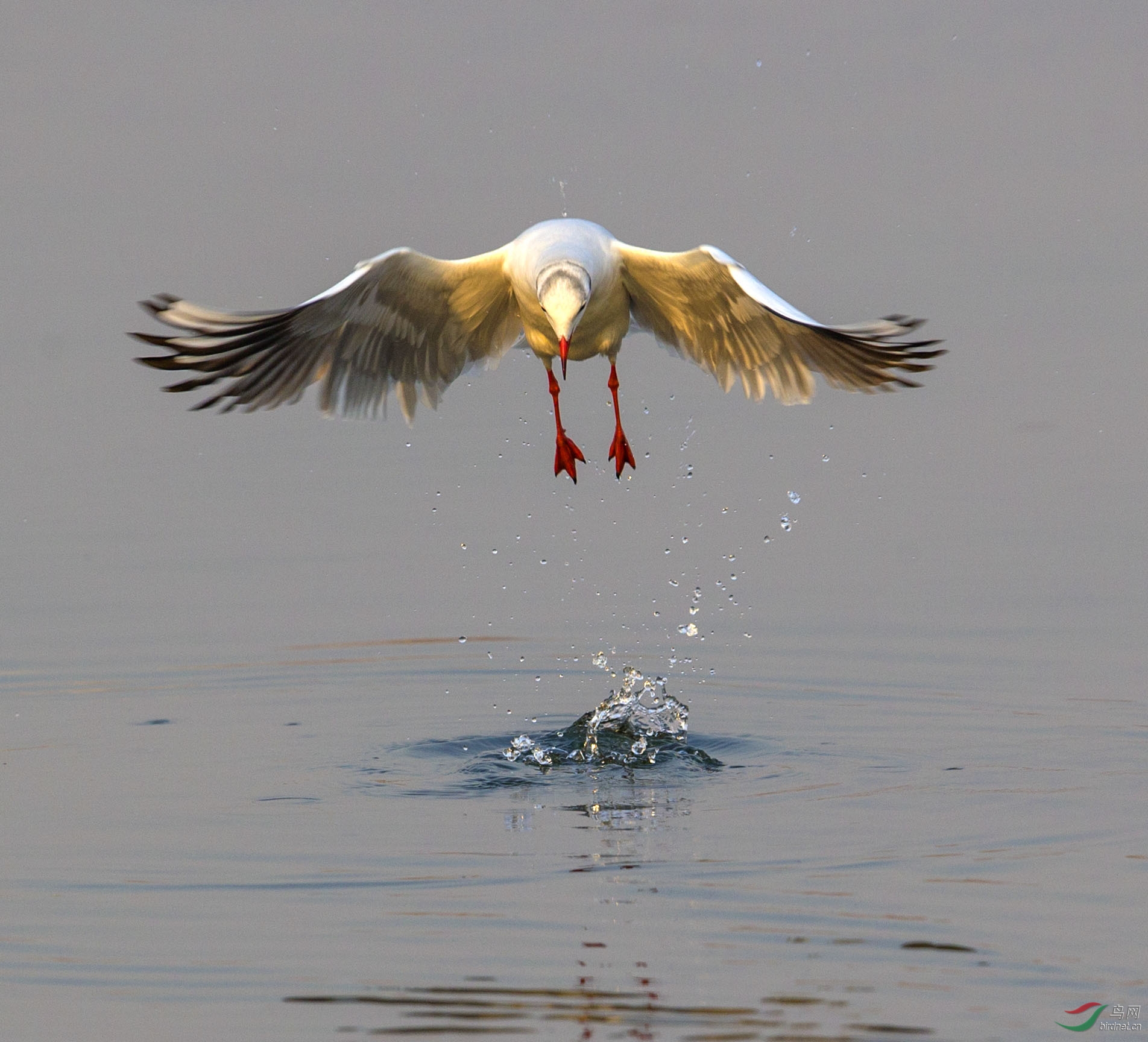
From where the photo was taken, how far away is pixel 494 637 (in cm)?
1113

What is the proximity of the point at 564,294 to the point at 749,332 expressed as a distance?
141 centimetres

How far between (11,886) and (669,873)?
2.38 metres

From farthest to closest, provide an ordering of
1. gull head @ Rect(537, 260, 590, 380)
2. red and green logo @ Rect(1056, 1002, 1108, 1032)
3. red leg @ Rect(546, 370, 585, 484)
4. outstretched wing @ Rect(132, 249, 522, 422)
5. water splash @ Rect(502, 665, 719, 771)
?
1. red leg @ Rect(546, 370, 585, 484)
2. water splash @ Rect(502, 665, 719, 771)
3. gull head @ Rect(537, 260, 590, 380)
4. outstretched wing @ Rect(132, 249, 522, 422)
5. red and green logo @ Rect(1056, 1002, 1108, 1032)

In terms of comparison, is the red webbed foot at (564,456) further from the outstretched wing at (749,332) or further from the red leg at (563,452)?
the outstretched wing at (749,332)

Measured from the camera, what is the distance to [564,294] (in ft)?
29.3

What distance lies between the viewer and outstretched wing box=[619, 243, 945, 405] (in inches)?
349

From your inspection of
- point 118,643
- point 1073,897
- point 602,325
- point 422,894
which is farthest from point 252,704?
point 1073,897

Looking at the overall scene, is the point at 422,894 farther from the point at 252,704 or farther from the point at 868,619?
the point at 868,619

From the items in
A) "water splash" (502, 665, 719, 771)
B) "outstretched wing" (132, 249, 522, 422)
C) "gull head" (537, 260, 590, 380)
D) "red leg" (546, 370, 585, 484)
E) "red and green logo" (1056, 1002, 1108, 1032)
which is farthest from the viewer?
"red leg" (546, 370, 585, 484)

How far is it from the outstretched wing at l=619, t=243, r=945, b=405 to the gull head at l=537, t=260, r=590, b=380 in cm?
65

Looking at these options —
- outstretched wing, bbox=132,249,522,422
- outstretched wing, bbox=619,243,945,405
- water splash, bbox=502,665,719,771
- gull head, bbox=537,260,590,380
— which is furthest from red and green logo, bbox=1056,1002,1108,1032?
outstretched wing, bbox=132,249,522,422

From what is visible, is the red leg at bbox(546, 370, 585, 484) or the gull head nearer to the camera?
the gull head

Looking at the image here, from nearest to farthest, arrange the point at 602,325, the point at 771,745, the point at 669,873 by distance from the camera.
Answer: the point at 669,873 < the point at 771,745 < the point at 602,325

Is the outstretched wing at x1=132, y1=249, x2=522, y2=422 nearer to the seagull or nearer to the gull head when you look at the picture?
the seagull
